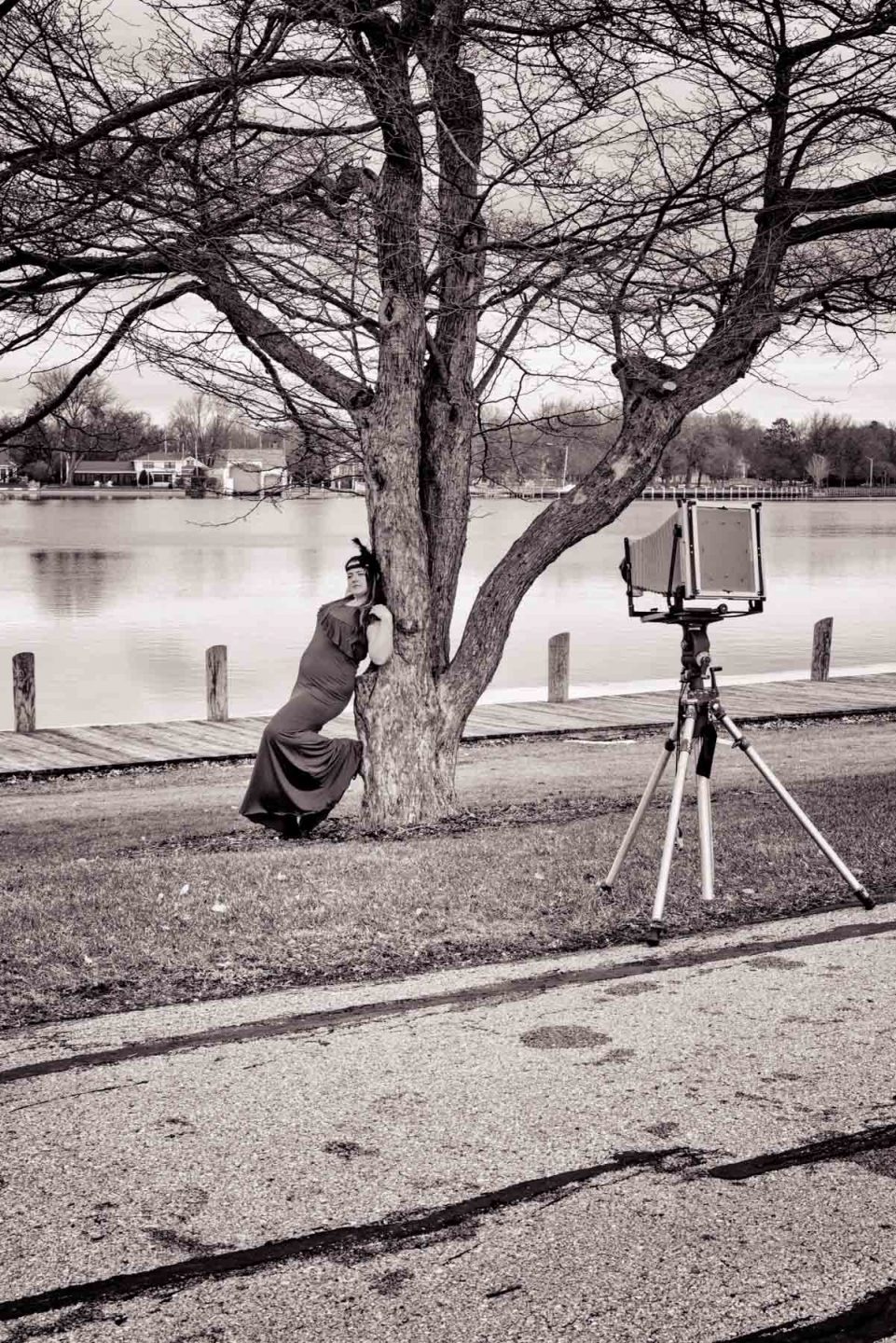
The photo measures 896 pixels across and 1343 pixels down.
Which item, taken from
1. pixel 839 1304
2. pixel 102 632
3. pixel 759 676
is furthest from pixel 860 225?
pixel 102 632

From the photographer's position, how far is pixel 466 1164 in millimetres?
4246

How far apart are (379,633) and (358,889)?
8.85 ft

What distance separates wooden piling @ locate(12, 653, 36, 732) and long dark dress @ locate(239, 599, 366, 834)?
9090mm

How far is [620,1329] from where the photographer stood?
3.38 m

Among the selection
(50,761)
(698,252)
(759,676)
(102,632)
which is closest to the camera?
(698,252)

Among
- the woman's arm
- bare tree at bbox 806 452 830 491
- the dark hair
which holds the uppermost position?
bare tree at bbox 806 452 830 491

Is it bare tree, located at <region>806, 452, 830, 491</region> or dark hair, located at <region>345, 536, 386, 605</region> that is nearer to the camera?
dark hair, located at <region>345, 536, 386, 605</region>

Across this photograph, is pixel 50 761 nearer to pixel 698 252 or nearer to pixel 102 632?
pixel 698 252

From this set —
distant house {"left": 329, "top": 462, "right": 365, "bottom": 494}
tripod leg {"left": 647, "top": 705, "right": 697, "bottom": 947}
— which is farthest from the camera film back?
distant house {"left": 329, "top": 462, "right": 365, "bottom": 494}

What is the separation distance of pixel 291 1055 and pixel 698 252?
22.8 ft

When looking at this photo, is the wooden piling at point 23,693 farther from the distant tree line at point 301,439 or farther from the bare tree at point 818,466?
the bare tree at point 818,466

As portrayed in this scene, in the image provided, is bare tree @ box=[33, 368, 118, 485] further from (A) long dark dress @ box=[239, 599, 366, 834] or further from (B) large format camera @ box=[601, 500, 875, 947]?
(B) large format camera @ box=[601, 500, 875, 947]

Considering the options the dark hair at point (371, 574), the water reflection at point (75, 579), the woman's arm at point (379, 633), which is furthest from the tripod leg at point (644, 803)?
the water reflection at point (75, 579)

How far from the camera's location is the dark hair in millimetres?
10055
